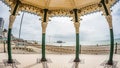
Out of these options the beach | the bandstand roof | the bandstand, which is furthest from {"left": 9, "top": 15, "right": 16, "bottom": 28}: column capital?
the beach

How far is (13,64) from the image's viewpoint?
500 inches

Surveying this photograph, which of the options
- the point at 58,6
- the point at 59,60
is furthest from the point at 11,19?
the point at 59,60

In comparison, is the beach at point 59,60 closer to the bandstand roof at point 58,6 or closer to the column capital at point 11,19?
the column capital at point 11,19

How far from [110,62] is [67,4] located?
5625 mm

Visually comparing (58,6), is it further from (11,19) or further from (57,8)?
(11,19)

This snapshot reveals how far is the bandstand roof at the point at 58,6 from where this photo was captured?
48.5ft

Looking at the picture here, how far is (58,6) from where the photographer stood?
52.3ft

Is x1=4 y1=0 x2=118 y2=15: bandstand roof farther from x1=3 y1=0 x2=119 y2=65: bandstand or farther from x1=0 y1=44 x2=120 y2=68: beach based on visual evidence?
x1=0 y1=44 x2=120 y2=68: beach

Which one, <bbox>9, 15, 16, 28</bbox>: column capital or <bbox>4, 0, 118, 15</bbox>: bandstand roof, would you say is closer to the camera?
<bbox>9, 15, 16, 28</bbox>: column capital

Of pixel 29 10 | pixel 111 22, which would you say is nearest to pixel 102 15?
pixel 111 22

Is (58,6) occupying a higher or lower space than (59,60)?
higher

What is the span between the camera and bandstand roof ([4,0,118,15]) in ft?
48.5

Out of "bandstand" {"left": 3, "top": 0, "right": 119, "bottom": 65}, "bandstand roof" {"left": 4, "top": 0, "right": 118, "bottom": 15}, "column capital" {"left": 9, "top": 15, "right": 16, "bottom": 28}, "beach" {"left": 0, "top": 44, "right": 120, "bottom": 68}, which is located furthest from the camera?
"bandstand roof" {"left": 4, "top": 0, "right": 118, "bottom": 15}

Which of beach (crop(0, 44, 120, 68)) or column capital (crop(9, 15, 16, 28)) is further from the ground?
column capital (crop(9, 15, 16, 28))
